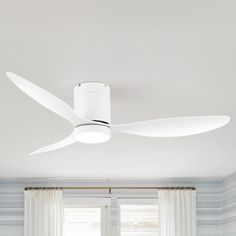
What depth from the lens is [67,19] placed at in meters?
2.45

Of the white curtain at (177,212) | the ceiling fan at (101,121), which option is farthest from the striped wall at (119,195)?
the ceiling fan at (101,121)

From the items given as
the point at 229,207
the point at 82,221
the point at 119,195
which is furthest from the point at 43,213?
the point at 229,207

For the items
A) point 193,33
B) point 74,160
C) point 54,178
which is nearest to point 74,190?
point 54,178

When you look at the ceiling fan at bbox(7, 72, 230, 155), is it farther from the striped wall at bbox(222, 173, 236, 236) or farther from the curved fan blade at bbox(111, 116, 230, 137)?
the striped wall at bbox(222, 173, 236, 236)

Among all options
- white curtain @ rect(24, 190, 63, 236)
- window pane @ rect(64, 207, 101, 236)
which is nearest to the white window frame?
window pane @ rect(64, 207, 101, 236)

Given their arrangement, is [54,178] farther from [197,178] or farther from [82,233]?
[197,178]

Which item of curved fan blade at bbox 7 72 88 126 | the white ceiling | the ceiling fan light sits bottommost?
the ceiling fan light

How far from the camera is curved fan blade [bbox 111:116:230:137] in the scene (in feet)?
9.64

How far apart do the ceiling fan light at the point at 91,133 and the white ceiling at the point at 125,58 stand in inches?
12.7

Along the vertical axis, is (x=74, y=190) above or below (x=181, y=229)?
above

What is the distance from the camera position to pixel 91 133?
3.03 metres

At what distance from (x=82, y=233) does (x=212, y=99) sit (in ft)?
13.1

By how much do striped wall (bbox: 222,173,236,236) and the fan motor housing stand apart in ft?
12.8

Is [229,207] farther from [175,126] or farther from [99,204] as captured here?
[175,126]
